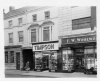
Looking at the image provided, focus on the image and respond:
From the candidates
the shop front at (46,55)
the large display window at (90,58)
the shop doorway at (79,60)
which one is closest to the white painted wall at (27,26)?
the shop front at (46,55)

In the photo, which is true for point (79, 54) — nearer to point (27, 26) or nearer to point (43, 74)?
point (43, 74)

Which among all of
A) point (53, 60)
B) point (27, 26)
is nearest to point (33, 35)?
point (27, 26)

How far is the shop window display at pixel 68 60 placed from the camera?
8.15 m

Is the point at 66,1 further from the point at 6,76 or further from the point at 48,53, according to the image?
the point at 6,76

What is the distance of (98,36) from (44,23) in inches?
67.1

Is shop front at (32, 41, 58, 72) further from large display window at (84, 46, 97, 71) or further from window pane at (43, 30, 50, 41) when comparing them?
large display window at (84, 46, 97, 71)

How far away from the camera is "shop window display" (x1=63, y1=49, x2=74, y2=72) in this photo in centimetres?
815

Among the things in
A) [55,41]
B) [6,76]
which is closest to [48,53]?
[55,41]

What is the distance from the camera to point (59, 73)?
808 cm

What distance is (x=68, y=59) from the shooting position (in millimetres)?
8203

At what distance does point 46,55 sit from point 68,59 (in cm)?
69

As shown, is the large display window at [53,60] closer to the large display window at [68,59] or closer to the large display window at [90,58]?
the large display window at [68,59]

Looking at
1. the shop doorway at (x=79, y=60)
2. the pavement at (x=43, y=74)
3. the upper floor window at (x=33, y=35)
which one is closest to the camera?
the pavement at (x=43, y=74)

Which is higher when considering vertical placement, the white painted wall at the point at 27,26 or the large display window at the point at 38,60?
the white painted wall at the point at 27,26
